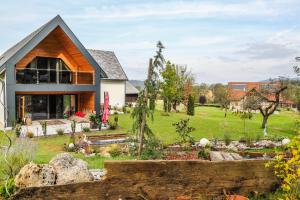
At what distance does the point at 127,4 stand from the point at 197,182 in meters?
8.73

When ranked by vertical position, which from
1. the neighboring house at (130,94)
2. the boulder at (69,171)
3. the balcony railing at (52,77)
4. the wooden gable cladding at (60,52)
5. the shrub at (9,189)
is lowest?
the shrub at (9,189)

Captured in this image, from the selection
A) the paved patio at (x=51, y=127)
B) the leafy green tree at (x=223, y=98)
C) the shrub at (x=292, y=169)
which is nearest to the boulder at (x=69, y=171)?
the shrub at (x=292, y=169)

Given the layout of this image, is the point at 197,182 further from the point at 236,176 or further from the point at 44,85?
the point at 44,85

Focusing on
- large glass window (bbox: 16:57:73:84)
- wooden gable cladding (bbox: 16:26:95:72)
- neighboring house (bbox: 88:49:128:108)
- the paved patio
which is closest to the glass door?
the paved patio

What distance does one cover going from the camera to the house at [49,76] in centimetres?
2025

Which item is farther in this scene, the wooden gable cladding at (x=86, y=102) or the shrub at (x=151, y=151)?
the wooden gable cladding at (x=86, y=102)

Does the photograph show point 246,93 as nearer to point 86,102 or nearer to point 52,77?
point 86,102

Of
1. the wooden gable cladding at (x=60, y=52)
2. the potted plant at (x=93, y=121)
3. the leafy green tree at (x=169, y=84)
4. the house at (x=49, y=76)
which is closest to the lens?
the house at (x=49, y=76)

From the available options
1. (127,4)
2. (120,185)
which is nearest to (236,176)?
(120,185)

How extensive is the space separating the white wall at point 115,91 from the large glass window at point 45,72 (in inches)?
355

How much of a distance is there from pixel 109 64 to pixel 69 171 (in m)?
29.6

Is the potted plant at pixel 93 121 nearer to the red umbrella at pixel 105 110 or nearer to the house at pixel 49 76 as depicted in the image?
the red umbrella at pixel 105 110

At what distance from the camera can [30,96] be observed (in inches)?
926

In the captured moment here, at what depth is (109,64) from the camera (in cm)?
3566
